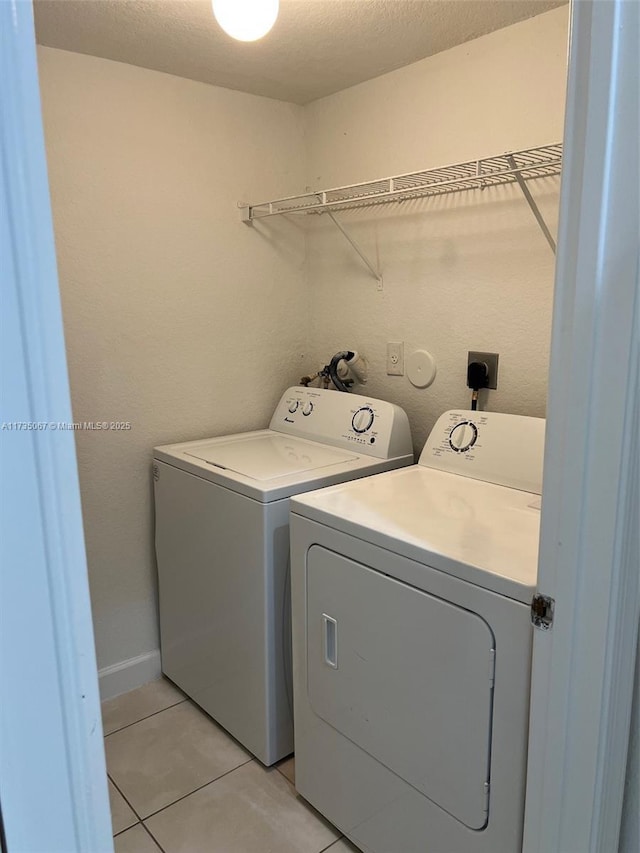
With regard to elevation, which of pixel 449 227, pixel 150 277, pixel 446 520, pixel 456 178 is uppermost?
pixel 456 178

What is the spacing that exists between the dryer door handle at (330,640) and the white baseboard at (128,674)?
105 centimetres

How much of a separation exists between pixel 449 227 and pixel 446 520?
40.1 inches

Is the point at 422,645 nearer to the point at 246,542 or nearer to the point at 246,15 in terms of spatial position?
the point at 246,542

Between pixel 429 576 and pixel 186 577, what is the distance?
1.09 meters

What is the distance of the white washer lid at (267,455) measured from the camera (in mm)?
1896

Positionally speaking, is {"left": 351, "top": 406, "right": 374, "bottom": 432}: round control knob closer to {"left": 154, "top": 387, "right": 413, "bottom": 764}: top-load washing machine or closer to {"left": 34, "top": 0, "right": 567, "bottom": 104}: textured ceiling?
{"left": 154, "top": 387, "right": 413, "bottom": 764}: top-load washing machine

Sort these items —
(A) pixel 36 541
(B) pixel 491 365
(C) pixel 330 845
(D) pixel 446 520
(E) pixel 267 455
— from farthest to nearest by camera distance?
(E) pixel 267 455 < (B) pixel 491 365 < (C) pixel 330 845 < (D) pixel 446 520 < (A) pixel 36 541

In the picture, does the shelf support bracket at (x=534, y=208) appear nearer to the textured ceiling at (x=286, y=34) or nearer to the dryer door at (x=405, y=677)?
the textured ceiling at (x=286, y=34)

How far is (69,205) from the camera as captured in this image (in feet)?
6.38

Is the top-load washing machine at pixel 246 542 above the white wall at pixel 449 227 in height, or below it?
below

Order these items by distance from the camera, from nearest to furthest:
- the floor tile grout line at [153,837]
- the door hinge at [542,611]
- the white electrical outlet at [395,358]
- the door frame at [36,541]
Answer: the door frame at [36,541] < the door hinge at [542,611] < the floor tile grout line at [153,837] < the white electrical outlet at [395,358]

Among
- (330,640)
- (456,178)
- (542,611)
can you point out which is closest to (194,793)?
(330,640)

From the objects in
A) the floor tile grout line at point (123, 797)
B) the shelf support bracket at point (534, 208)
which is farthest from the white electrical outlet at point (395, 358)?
the floor tile grout line at point (123, 797)

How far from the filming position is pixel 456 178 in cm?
181
